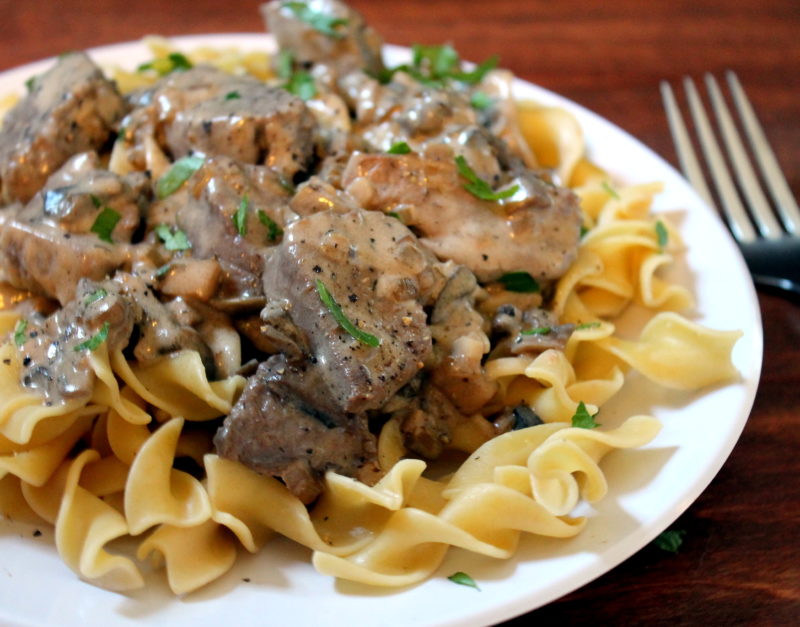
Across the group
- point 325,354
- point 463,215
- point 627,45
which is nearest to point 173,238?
point 325,354

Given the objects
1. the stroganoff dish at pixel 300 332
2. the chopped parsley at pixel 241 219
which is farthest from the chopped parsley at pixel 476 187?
the chopped parsley at pixel 241 219

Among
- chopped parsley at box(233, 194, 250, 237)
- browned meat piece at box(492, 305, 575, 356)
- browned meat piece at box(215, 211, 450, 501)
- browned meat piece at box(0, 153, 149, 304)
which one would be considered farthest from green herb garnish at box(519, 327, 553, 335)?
browned meat piece at box(0, 153, 149, 304)

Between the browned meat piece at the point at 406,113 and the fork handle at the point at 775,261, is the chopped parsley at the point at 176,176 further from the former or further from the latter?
the fork handle at the point at 775,261

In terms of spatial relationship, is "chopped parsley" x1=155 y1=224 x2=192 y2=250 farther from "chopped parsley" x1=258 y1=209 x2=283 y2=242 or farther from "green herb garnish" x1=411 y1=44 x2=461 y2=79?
"green herb garnish" x1=411 y1=44 x2=461 y2=79

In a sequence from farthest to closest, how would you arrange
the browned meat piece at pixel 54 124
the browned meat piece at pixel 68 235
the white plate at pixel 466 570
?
1. the browned meat piece at pixel 54 124
2. the browned meat piece at pixel 68 235
3. the white plate at pixel 466 570

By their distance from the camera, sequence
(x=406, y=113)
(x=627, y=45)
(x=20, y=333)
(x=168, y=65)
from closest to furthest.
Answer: (x=20, y=333) < (x=406, y=113) < (x=168, y=65) < (x=627, y=45)

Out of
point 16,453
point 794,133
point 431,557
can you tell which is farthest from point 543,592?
point 794,133

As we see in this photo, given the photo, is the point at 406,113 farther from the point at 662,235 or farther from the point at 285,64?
the point at 662,235
